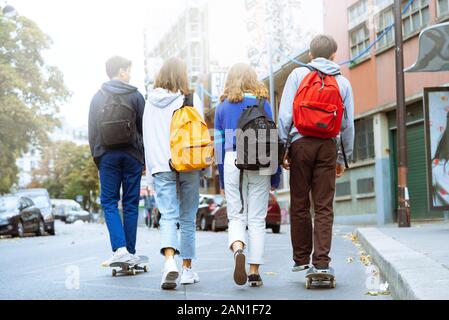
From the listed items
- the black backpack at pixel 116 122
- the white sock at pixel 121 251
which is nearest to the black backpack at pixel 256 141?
the black backpack at pixel 116 122

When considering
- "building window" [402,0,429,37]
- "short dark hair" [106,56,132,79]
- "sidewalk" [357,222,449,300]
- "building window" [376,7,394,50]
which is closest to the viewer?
"sidewalk" [357,222,449,300]

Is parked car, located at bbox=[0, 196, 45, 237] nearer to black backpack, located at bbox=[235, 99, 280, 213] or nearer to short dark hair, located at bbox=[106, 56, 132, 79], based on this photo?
short dark hair, located at bbox=[106, 56, 132, 79]

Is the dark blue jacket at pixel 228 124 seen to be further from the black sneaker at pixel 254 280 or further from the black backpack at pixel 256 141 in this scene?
the black sneaker at pixel 254 280

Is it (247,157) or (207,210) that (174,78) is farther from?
(207,210)

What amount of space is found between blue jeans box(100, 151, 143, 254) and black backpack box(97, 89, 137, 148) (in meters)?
0.15

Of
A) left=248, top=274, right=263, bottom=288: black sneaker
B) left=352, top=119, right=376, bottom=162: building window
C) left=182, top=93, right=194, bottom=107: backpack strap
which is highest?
left=352, top=119, right=376, bottom=162: building window

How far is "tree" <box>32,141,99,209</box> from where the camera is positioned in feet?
322

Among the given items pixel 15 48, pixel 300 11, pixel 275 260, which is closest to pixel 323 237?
pixel 275 260

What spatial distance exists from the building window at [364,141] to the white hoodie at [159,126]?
59.5 ft

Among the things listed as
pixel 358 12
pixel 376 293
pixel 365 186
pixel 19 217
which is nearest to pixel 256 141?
pixel 376 293

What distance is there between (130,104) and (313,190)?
6.86 feet

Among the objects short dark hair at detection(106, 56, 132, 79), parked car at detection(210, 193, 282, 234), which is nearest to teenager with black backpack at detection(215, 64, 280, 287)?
short dark hair at detection(106, 56, 132, 79)

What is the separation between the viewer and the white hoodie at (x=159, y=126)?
6.48 m
